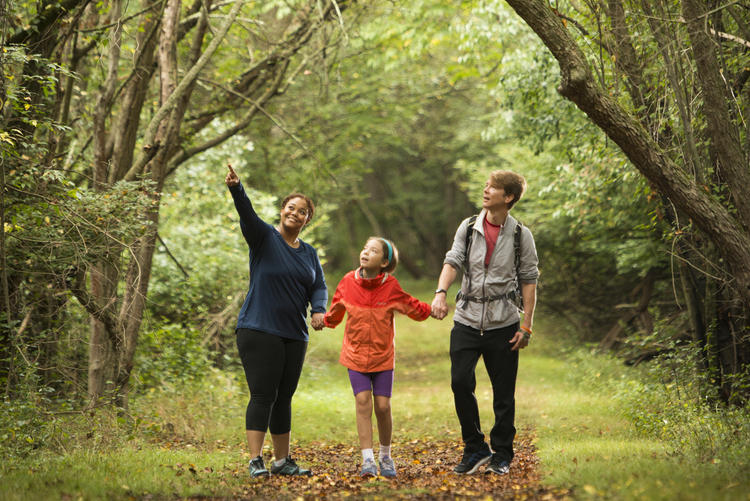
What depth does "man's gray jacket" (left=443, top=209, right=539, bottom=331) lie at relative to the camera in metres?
4.52

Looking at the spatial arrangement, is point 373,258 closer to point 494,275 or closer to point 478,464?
point 494,275

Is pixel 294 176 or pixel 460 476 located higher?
pixel 294 176

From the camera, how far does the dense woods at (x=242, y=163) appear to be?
4793 mm

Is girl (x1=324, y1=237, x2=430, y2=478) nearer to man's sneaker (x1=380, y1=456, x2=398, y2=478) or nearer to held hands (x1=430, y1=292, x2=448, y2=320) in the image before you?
man's sneaker (x1=380, y1=456, x2=398, y2=478)

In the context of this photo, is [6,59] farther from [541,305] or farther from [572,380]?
[541,305]

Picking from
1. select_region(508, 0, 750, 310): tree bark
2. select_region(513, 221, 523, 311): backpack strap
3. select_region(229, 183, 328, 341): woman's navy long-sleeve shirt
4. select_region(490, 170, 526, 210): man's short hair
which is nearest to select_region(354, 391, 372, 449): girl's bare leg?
select_region(229, 183, 328, 341): woman's navy long-sleeve shirt

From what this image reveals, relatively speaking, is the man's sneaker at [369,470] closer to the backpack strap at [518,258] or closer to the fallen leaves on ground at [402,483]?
the fallen leaves on ground at [402,483]

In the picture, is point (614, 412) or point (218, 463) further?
point (614, 412)

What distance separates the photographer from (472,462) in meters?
4.57

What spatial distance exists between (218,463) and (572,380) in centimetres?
801

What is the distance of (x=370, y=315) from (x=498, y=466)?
4.57 ft

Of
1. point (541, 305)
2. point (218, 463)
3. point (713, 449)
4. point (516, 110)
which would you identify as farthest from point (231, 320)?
point (541, 305)

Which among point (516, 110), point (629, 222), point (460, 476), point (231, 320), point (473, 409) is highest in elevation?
point (516, 110)

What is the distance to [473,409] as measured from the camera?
4.59 metres
